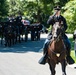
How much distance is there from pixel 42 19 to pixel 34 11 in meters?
3.59

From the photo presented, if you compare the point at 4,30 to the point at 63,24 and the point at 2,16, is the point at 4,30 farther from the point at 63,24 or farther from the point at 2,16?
the point at 63,24

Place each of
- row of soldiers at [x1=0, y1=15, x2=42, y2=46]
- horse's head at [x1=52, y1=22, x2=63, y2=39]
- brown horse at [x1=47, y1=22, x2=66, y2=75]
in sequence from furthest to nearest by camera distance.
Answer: row of soldiers at [x1=0, y1=15, x2=42, y2=46], brown horse at [x1=47, y1=22, x2=66, y2=75], horse's head at [x1=52, y1=22, x2=63, y2=39]

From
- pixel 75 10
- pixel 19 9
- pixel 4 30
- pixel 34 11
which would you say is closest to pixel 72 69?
pixel 75 10

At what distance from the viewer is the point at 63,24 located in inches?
544

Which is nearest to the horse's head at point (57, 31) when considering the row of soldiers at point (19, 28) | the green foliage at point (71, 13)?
the green foliage at point (71, 13)

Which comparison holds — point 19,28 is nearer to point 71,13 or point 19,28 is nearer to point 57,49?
point 71,13

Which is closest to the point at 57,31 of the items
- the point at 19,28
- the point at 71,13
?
the point at 71,13

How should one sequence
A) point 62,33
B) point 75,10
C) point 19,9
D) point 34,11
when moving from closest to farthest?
point 62,33, point 75,10, point 34,11, point 19,9

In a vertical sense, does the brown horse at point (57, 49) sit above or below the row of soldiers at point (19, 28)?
above

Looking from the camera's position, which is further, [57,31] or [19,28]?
[19,28]

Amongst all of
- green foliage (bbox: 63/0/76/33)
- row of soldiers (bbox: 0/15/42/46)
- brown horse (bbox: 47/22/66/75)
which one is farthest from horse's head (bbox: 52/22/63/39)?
row of soldiers (bbox: 0/15/42/46)

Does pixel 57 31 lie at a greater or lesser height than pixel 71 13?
greater

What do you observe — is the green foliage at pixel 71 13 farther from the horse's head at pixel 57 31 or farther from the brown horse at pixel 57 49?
the horse's head at pixel 57 31

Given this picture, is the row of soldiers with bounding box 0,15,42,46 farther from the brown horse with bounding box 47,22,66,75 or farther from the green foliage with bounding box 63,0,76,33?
the brown horse with bounding box 47,22,66,75
